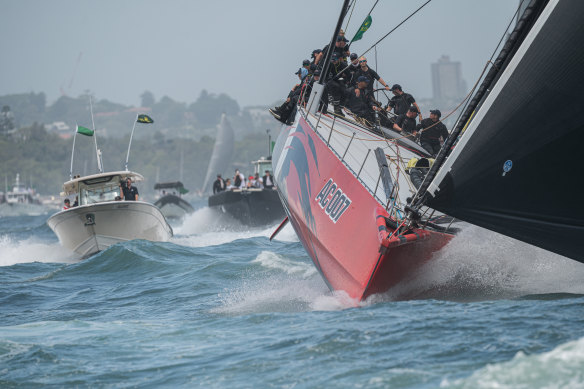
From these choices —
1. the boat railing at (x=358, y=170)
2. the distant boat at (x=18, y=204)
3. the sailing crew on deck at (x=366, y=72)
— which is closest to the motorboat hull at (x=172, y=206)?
the sailing crew on deck at (x=366, y=72)

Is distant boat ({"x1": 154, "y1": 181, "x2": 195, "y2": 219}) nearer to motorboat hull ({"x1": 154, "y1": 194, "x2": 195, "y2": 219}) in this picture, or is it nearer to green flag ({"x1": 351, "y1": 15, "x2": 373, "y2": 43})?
motorboat hull ({"x1": 154, "y1": 194, "x2": 195, "y2": 219})

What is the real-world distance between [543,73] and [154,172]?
13208 cm

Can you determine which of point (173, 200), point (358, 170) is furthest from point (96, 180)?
point (173, 200)

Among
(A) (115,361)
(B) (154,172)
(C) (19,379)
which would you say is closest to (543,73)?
(A) (115,361)

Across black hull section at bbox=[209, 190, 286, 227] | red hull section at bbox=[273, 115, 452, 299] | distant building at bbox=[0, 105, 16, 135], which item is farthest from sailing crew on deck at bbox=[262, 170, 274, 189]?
distant building at bbox=[0, 105, 16, 135]

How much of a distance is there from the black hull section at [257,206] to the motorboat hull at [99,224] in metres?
8.06

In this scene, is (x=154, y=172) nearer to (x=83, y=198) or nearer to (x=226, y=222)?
(x=226, y=222)

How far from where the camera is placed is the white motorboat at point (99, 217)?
1584 cm

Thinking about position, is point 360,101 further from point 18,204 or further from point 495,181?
point 18,204

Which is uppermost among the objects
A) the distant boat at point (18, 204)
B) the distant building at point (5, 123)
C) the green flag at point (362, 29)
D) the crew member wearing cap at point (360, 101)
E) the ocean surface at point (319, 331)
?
the distant building at point (5, 123)

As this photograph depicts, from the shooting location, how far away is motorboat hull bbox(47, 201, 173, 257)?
15797 millimetres

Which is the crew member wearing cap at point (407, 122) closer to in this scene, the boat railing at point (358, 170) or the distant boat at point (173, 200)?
the boat railing at point (358, 170)

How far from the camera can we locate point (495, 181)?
6.46m

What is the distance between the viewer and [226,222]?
2633 centimetres
